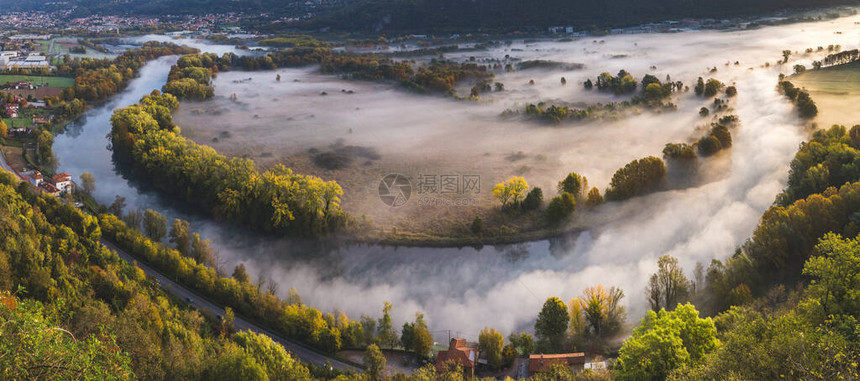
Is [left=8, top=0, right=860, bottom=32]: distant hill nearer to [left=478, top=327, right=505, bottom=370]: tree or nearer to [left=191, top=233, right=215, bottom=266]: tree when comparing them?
[left=191, top=233, right=215, bottom=266]: tree

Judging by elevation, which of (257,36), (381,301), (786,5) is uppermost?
(786,5)

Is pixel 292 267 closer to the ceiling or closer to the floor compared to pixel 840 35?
closer to the floor

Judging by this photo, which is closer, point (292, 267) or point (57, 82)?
point (292, 267)

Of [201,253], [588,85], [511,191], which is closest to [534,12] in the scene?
[588,85]

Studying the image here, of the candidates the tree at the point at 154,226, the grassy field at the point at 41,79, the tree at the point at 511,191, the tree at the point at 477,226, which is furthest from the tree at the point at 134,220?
the grassy field at the point at 41,79

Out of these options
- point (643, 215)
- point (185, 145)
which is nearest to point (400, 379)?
point (643, 215)

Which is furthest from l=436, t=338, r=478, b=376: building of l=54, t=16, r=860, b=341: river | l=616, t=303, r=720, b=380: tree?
l=616, t=303, r=720, b=380: tree

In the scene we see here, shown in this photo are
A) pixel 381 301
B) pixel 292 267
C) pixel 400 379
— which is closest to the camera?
pixel 400 379

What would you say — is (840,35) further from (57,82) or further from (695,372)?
(57,82)
